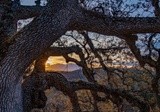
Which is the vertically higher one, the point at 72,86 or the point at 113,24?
the point at 113,24

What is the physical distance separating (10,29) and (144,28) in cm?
257

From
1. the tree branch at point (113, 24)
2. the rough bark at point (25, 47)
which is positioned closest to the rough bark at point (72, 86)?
the tree branch at point (113, 24)

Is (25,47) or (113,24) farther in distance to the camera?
(113,24)

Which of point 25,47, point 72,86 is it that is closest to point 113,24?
point 72,86

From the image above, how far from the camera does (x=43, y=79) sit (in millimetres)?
8375

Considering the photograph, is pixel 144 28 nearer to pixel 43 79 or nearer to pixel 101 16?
pixel 101 16

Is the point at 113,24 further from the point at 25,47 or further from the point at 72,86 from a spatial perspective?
the point at 25,47

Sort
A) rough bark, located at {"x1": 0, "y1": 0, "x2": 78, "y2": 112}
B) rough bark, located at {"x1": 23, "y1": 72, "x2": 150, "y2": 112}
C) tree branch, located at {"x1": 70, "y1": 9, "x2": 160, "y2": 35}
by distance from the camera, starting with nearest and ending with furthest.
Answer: rough bark, located at {"x1": 0, "y1": 0, "x2": 78, "y2": 112} → tree branch, located at {"x1": 70, "y1": 9, "x2": 160, "y2": 35} → rough bark, located at {"x1": 23, "y1": 72, "x2": 150, "y2": 112}

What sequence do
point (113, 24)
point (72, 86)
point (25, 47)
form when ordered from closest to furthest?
point (25, 47) → point (113, 24) → point (72, 86)

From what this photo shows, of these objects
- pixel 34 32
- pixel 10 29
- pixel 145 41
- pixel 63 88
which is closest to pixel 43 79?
pixel 63 88

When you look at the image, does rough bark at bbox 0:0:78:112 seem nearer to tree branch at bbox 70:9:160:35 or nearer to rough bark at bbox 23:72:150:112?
tree branch at bbox 70:9:160:35

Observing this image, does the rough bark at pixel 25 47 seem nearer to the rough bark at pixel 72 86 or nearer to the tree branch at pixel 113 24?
the tree branch at pixel 113 24

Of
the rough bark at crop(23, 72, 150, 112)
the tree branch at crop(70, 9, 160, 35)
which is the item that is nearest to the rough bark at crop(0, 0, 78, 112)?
the tree branch at crop(70, 9, 160, 35)

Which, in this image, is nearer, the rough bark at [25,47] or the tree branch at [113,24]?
the rough bark at [25,47]
